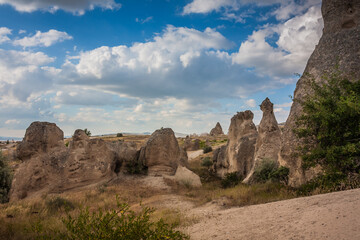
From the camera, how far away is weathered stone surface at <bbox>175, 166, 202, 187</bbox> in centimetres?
1459

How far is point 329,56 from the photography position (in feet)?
33.7

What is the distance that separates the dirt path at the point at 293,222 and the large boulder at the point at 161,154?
10212 millimetres

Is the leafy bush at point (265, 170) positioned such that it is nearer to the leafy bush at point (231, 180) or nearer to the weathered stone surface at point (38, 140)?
the leafy bush at point (231, 180)

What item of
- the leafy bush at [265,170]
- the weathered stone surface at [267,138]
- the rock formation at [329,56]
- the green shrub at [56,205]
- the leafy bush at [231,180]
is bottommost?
the leafy bush at [231,180]

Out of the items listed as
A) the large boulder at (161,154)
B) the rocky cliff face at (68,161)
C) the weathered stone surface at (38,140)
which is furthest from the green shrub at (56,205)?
the large boulder at (161,154)

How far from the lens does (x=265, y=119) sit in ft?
47.8

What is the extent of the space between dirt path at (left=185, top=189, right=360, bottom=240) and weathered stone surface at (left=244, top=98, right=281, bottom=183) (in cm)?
684

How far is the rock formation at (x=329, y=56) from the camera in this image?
9062mm

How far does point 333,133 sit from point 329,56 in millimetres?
4519

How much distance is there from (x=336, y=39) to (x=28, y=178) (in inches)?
636

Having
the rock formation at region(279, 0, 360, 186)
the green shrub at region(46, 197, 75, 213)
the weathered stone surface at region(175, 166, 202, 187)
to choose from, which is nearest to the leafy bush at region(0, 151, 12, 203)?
the green shrub at region(46, 197, 75, 213)

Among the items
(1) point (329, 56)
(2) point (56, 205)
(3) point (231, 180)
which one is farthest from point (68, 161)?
(1) point (329, 56)

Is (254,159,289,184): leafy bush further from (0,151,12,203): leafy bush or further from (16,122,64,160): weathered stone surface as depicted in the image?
(0,151,12,203): leafy bush

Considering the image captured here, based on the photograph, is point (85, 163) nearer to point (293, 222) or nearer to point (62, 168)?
point (62, 168)
